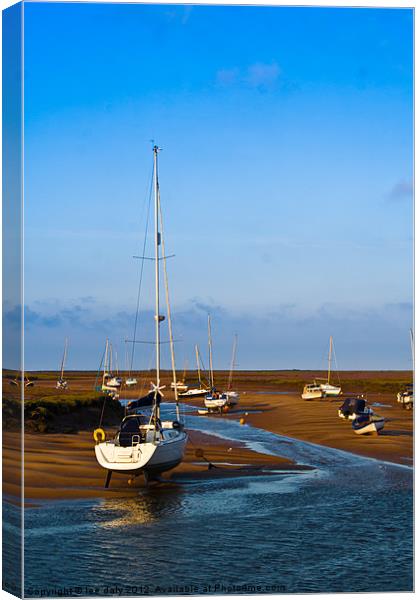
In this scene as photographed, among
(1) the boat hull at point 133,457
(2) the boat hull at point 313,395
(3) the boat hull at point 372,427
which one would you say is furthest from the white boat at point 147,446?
(2) the boat hull at point 313,395

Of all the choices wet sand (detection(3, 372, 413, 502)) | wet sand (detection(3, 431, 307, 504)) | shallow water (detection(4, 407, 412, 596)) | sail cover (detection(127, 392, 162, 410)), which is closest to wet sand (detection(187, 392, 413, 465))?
wet sand (detection(3, 372, 413, 502))

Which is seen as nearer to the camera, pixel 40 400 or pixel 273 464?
pixel 273 464

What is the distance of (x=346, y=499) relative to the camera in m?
15.6

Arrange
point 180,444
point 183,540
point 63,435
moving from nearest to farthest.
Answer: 1. point 183,540
2. point 180,444
3. point 63,435

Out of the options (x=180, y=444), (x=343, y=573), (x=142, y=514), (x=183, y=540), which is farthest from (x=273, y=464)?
(x=343, y=573)

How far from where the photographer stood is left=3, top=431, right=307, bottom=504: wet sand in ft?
52.6

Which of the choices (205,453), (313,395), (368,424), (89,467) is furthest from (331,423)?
(313,395)

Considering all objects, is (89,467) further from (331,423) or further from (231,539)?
(331,423)

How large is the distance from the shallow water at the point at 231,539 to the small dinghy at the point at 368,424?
305 inches

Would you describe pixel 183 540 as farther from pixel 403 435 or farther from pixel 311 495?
pixel 403 435

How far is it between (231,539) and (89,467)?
6.84m

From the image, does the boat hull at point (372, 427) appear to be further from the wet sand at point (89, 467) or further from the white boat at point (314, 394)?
the white boat at point (314, 394)

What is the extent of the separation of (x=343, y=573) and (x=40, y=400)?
1848 centimetres

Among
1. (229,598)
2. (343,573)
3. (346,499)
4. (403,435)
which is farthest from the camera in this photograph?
(403,435)
